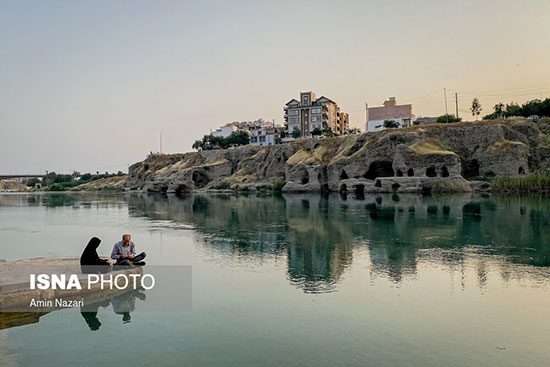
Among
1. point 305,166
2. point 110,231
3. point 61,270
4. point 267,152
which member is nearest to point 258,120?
point 267,152

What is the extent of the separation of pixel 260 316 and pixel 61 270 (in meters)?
5.83

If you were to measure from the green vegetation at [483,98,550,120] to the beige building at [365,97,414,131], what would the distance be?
23260mm

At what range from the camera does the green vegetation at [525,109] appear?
75500 millimetres

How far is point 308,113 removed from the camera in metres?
116

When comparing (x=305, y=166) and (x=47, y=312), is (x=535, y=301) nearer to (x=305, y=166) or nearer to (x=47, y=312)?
(x=47, y=312)

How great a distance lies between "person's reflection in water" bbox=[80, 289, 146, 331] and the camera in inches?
359

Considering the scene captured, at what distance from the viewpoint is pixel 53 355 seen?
740 centimetres

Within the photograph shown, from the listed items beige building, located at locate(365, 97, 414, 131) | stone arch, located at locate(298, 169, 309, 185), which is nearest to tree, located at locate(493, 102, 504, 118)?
beige building, located at locate(365, 97, 414, 131)

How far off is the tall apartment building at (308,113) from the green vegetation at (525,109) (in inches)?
1594

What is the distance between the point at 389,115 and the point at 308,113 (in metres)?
22.1

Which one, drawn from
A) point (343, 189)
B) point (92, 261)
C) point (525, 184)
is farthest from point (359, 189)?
Result: point (92, 261)

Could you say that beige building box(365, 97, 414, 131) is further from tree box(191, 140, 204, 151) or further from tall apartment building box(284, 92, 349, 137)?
tree box(191, 140, 204, 151)

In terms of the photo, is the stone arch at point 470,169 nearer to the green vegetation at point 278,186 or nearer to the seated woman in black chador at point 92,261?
the green vegetation at point 278,186

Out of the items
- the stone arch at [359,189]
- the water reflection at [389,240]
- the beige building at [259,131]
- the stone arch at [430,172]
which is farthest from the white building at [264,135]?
the water reflection at [389,240]
